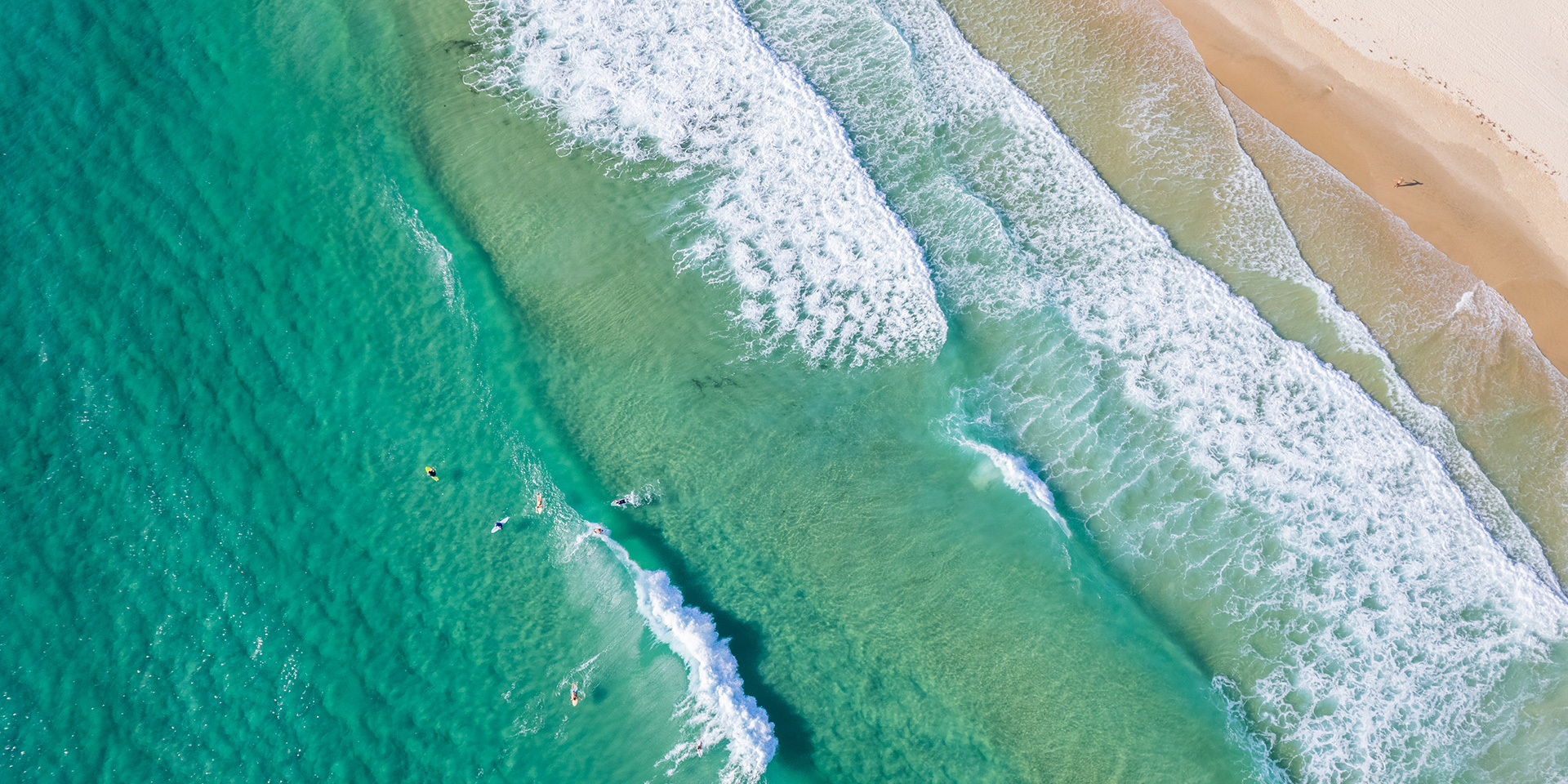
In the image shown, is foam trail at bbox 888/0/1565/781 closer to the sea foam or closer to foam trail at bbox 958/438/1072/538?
the sea foam

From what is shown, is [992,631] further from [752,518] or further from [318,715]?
[318,715]

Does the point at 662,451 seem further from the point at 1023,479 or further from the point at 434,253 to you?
the point at 1023,479

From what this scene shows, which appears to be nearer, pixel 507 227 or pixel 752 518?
pixel 752 518

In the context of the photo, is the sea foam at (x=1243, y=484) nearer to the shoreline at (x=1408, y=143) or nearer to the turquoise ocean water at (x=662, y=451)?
the turquoise ocean water at (x=662, y=451)

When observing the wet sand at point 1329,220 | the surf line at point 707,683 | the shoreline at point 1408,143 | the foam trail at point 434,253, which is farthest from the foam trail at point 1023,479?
the foam trail at point 434,253

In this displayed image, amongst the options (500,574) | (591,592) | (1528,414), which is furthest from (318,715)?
(1528,414)
